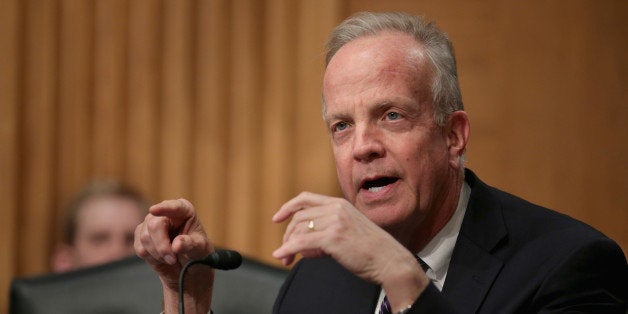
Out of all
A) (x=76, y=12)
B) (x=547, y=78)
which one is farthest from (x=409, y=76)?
(x=76, y=12)

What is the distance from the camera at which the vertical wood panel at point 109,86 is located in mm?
3574

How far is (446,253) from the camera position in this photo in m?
2.15

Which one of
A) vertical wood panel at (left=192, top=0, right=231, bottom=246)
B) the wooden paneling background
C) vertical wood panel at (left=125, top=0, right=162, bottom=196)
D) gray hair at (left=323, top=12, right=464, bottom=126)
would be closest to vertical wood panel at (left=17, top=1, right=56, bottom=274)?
the wooden paneling background

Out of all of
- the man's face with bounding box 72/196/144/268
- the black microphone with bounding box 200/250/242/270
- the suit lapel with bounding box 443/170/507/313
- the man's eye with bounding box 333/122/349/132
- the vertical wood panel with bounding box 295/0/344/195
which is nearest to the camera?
the black microphone with bounding box 200/250/242/270

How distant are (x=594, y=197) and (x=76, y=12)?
6.30 ft

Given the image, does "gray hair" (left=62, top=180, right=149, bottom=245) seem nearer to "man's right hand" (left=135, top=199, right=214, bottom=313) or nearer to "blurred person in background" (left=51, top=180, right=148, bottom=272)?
"blurred person in background" (left=51, top=180, right=148, bottom=272)

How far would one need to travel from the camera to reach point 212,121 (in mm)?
3533

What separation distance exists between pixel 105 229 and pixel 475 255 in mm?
1641

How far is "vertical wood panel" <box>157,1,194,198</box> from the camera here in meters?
3.55


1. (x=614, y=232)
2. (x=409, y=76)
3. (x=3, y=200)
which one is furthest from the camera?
(x=3, y=200)

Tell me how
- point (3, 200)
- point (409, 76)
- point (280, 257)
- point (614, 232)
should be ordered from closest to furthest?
1. point (280, 257)
2. point (409, 76)
3. point (614, 232)
4. point (3, 200)

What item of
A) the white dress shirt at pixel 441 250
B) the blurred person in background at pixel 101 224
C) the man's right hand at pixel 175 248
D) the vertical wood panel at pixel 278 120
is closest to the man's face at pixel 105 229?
the blurred person in background at pixel 101 224

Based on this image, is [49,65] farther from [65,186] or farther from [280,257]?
[280,257]

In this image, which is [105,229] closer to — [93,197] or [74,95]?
[93,197]
